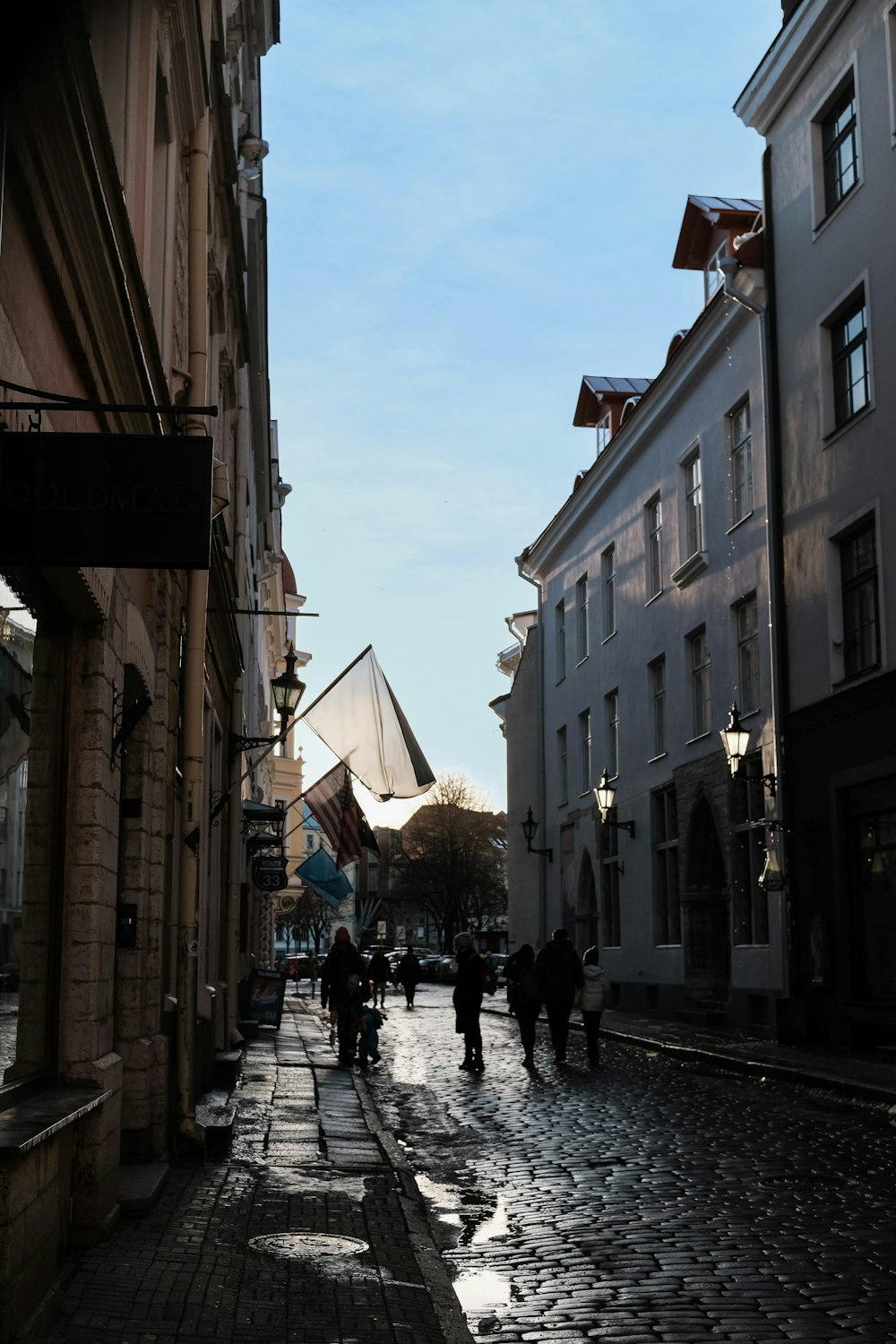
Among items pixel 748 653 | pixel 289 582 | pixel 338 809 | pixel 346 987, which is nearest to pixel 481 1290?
pixel 346 987

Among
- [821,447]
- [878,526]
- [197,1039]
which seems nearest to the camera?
[197,1039]

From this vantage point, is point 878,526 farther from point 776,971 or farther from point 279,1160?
point 279,1160

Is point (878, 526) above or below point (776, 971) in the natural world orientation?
above

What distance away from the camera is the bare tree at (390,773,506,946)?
81.1 meters

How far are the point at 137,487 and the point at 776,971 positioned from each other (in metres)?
19.2

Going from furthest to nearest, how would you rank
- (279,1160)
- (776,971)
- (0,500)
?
(776,971)
(279,1160)
(0,500)

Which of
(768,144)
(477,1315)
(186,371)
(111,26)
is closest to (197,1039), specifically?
(186,371)

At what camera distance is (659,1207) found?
920 centimetres

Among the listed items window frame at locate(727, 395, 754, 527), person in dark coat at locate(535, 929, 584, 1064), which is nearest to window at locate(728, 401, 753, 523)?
window frame at locate(727, 395, 754, 527)

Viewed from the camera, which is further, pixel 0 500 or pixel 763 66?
pixel 763 66

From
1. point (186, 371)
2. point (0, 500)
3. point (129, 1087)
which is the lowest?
point (129, 1087)

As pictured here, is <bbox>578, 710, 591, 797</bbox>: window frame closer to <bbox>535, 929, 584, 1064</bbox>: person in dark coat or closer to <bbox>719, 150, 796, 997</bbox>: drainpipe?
<bbox>719, 150, 796, 997</bbox>: drainpipe

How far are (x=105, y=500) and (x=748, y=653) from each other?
2091 centimetres

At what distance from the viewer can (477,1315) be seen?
6605mm
